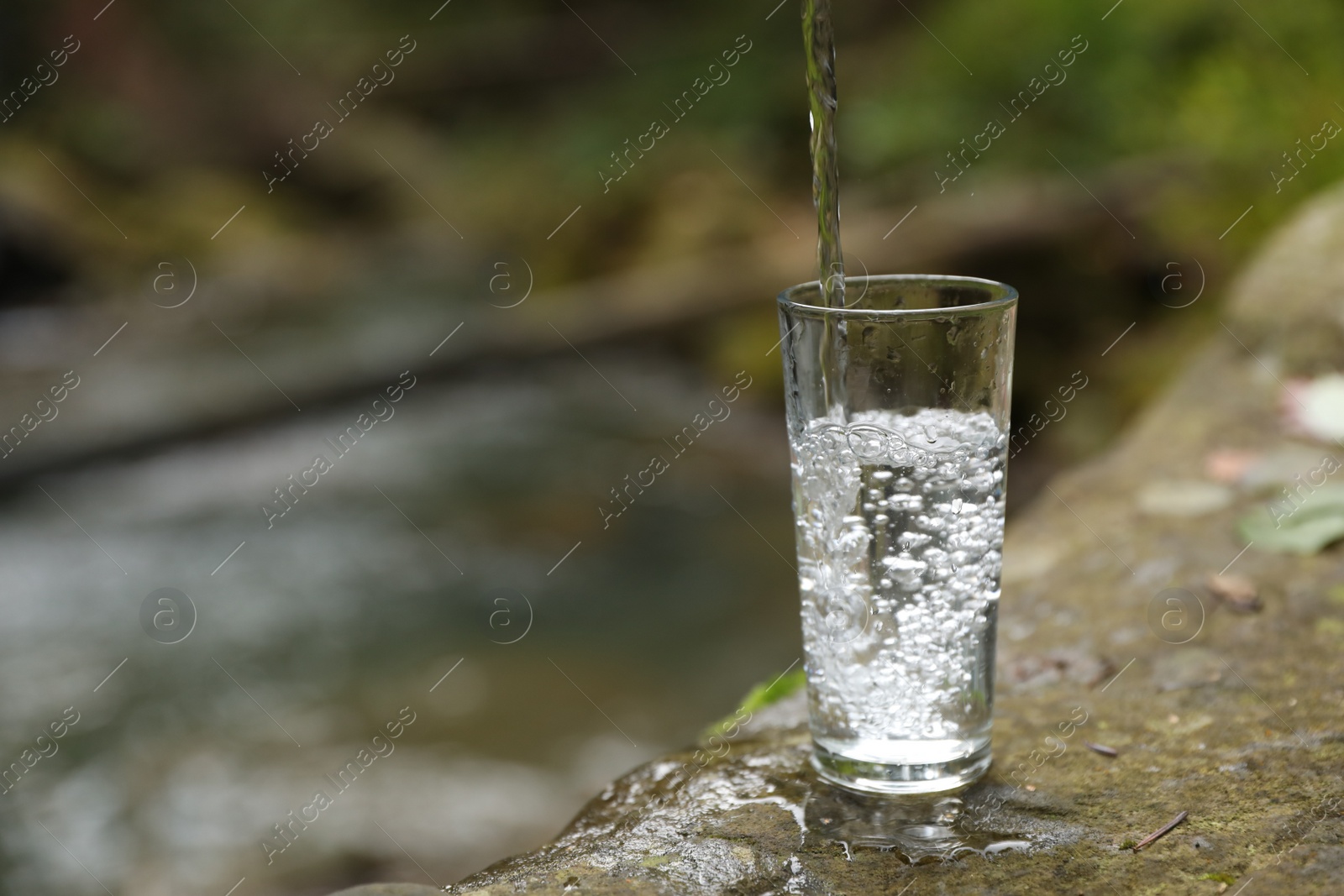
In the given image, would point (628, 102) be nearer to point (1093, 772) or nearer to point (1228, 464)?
point (1228, 464)

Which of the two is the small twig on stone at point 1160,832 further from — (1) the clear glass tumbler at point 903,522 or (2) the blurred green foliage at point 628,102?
(2) the blurred green foliage at point 628,102

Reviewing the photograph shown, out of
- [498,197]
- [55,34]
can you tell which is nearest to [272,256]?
[498,197]

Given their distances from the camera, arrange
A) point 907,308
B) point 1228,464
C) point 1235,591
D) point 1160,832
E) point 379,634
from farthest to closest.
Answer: point 379,634, point 1228,464, point 1235,591, point 907,308, point 1160,832

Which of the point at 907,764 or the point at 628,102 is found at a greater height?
the point at 628,102

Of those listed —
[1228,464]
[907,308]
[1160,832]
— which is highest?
[907,308]

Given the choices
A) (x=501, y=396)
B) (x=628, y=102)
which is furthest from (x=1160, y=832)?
(x=628, y=102)

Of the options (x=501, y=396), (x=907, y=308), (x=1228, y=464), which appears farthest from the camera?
(x=501, y=396)

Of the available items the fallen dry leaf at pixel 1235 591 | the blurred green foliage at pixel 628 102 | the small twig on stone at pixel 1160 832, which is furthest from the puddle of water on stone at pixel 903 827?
the blurred green foliage at pixel 628 102
